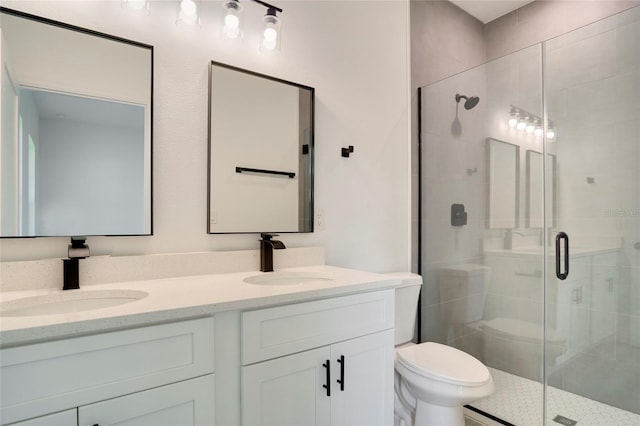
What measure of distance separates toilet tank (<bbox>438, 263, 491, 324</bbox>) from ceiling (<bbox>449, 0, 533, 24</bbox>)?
192cm

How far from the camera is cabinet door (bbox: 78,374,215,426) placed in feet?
2.84

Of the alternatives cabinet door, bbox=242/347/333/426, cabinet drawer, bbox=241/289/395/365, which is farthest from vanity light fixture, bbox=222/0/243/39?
cabinet door, bbox=242/347/333/426

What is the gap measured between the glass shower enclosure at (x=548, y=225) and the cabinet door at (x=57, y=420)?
6.53ft

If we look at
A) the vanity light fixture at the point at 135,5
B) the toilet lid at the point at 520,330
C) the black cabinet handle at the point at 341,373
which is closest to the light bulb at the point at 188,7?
the vanity light fixture at the point at 135,5

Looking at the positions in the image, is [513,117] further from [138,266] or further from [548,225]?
[138,266]

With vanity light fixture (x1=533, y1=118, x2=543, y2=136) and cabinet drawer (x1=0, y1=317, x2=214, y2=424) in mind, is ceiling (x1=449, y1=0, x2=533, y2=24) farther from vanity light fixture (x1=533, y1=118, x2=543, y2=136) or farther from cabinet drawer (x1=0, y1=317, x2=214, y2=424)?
cabinet drawer (x1=0, y1=317, x2=214, y2=424)

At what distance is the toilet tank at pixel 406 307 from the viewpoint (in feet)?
6.42

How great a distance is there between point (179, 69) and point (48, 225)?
Result: 2.53 ft

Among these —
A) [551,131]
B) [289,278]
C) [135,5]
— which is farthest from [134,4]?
[551,131]

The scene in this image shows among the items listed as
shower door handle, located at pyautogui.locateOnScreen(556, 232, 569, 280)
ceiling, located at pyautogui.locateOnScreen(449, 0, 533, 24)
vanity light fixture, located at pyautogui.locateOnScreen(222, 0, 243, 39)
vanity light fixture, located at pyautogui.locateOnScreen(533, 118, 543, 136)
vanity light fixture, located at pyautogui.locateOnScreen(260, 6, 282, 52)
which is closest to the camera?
vanity light fixture, located at pyautogui.locateOnScreen(222, 0, 243, 39)

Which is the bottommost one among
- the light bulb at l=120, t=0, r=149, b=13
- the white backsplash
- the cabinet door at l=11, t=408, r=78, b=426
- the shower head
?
the cabinet door at l=11, t=408, r=78, b=426

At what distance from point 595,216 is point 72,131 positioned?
2378 millimetres

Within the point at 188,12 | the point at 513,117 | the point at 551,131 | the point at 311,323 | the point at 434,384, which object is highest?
the point at 188,12

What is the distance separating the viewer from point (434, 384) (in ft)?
5.05
